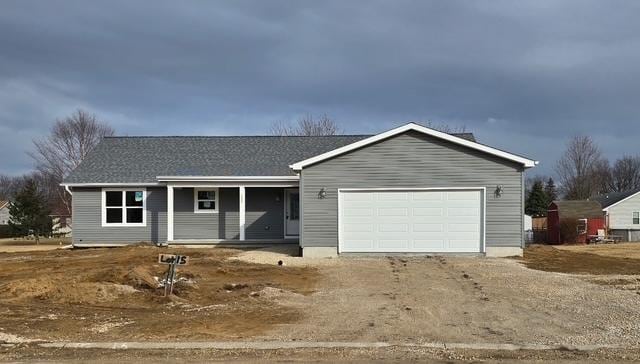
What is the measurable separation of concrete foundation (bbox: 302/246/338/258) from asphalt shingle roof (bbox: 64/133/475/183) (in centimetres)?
559

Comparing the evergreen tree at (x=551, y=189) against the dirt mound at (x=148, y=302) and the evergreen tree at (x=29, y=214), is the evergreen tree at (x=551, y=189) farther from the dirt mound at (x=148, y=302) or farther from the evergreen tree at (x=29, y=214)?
the dirt mound at (x=148, y=302)

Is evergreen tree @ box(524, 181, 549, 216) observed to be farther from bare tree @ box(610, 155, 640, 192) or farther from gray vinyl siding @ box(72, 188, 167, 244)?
gray vinyl siding @ box(72, 188, 167, 244)

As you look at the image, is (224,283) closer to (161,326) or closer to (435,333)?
(161,326)

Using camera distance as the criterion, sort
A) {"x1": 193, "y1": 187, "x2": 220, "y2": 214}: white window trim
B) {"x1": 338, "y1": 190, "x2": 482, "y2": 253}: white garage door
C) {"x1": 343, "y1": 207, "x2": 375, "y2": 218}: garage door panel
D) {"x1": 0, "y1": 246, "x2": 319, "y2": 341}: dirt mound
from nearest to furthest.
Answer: {"x1": 0, "y1": 246, "x2": 319, "y2": 341}: dirt mound
{"x1": 338, "y1": 190, "x2": 482, "y2": 253}: white garage door
{"x1": 343, "y1": 207, "x2": 375, "y2": 218}: garage door panel
{"x1": 193, "y1": 187, "x2": 220, "y2": 214}: white window trim

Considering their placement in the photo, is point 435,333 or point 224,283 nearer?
point 435,333

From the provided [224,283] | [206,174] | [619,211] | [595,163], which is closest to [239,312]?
[224,283]

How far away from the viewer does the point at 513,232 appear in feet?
66.4

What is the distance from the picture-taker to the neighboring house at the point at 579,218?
49259mm

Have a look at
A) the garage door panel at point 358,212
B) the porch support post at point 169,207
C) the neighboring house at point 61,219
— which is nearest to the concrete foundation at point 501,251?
the garage door panel at point 358,212

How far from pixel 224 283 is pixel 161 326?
4.77 metres

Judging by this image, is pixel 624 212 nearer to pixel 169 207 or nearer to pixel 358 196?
pixel 358 196

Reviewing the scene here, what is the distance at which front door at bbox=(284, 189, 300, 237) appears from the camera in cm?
2531

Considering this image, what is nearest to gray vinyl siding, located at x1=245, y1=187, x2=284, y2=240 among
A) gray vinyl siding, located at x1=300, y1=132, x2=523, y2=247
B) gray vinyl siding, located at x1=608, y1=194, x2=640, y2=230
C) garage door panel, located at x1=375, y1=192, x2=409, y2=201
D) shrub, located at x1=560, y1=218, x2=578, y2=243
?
gray vinyl siding, located at x1=300, y1=132, x2=523, y2=247

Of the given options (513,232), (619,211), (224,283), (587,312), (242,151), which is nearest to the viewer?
(587,312)
